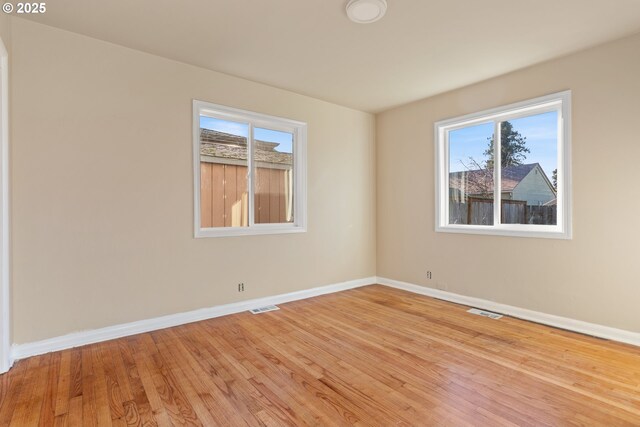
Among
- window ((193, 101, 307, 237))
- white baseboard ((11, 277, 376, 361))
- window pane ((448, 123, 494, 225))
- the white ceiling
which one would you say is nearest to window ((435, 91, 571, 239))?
window pane ((448, 123, 494, 225))

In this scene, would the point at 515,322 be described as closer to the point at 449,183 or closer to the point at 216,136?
the point at 449,183

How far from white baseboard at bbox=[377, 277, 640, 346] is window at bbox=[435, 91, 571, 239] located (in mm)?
831

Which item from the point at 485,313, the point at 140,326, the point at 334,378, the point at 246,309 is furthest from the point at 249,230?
the point at 485,313

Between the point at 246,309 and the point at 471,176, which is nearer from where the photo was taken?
the point at 246,309

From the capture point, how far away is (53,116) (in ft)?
8.84

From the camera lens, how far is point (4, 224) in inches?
89.8

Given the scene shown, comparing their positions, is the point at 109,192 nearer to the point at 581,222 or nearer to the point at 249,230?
the point at 249,230

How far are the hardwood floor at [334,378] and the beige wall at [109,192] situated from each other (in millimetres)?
409

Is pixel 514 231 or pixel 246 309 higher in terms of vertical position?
pixel 514 231

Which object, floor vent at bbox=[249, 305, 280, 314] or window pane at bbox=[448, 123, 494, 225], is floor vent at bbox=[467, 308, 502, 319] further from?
floor vent at bbox=[249, 305, 280, 314]

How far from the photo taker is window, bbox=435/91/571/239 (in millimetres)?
3312

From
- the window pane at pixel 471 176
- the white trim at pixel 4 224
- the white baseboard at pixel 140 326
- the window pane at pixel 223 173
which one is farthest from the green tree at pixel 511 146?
the white trim at pixel 4 224

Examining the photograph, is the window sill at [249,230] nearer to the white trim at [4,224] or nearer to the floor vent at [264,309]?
the floor vent at [264,309]

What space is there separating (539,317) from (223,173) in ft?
12.5
